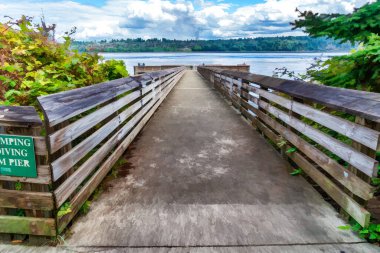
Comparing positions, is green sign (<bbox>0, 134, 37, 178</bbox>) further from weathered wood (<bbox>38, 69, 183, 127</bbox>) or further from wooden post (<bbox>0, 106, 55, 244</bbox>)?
weathered wood (<bbox>38, 69, 183, 127</bbox>)

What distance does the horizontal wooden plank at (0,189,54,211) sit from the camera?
8.47 ft

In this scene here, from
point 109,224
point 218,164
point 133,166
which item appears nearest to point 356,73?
point 218,164

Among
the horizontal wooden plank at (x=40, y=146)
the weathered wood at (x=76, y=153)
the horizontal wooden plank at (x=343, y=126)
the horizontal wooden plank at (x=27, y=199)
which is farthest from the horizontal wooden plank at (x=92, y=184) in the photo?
the horizontal wooden plank at (x=343, y=126)

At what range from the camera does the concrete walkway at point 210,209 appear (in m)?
2.70

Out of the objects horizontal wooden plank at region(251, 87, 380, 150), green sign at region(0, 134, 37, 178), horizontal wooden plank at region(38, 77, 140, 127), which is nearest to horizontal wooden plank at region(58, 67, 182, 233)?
green sign at region(0, 134, 37, 178)

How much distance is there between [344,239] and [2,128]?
140 inches

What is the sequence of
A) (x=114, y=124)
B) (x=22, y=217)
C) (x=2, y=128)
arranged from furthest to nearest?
(x=114, y=124)
(x=22, y=217)
(x=2, y=128)

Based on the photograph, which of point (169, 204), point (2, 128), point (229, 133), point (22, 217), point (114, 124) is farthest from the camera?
point (229, 133)

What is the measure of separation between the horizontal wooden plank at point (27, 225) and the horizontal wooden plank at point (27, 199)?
5.1 inches

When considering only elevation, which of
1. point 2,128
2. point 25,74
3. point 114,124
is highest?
point 25,74

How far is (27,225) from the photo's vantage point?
8.68 ft

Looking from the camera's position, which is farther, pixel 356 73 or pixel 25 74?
pixel 356 73

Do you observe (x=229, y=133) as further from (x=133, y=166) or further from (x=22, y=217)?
(x=22, y=217)

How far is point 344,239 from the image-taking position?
9.17 ft
